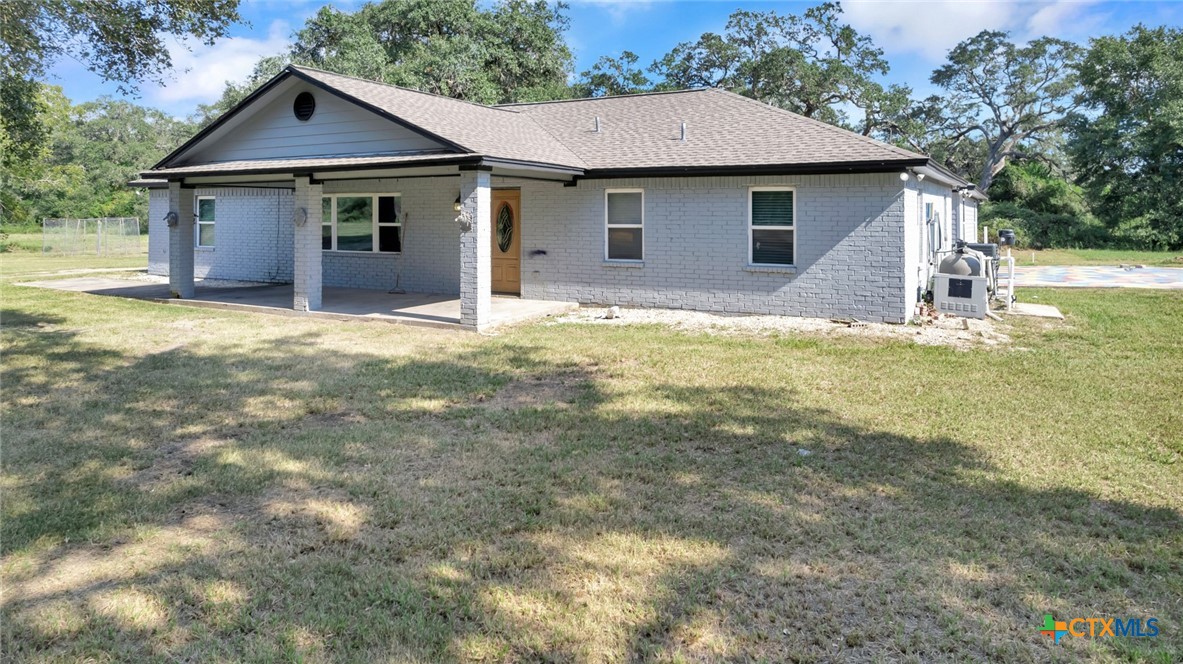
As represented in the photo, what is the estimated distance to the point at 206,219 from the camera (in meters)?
21.3

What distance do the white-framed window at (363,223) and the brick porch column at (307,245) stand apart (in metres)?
3.29

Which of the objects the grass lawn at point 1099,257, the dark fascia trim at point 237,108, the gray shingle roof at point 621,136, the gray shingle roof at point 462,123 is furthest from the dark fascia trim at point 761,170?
the grass lawn at point 1099,257

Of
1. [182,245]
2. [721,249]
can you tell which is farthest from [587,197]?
[182,245]

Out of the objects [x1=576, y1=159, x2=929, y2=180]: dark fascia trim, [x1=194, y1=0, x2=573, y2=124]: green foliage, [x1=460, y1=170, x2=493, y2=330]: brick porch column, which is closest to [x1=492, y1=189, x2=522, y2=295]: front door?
[x1=576, y1=159, x2=929, y2=180]: dark fascia trim

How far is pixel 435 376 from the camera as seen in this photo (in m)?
8.93

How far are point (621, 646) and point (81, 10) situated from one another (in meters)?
11.2

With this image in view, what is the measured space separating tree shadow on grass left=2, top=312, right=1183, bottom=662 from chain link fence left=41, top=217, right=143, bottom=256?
31758 millimetres

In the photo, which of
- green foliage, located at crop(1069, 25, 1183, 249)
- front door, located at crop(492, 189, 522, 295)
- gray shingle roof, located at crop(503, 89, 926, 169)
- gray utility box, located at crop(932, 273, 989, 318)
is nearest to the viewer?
gray shingle roof, located at crop(503, 89, 926, 169)

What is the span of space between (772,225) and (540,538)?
10.1 metres

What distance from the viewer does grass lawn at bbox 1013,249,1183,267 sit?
90.7ft

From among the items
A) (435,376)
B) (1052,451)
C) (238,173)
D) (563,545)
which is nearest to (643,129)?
(238,173)

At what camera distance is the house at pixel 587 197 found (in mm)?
12648

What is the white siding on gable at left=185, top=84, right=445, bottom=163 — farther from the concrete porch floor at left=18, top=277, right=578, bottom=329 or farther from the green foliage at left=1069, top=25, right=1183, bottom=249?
the green foliage at left=1069, top=25, right=1183, bottom=249

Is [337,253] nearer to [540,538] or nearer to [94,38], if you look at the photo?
[94,38]
